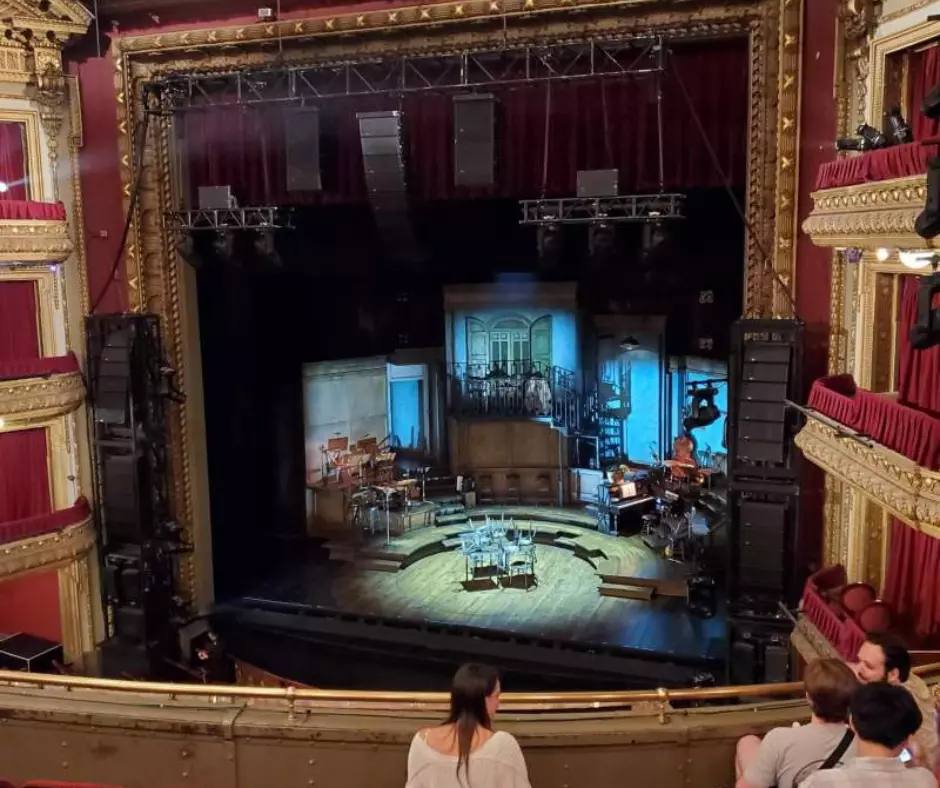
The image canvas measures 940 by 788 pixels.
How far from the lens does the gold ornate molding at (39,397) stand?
11.2m

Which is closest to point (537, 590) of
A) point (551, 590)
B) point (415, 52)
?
point (551, 590)

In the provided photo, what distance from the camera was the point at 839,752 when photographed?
324 cm

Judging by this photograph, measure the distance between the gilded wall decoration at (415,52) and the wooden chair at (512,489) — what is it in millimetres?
6538

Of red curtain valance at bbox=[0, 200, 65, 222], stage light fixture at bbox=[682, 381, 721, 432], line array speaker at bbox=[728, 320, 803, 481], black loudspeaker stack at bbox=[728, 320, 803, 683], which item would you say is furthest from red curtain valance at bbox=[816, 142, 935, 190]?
red curtain valance at bbox=[0, 200, 65, 222]

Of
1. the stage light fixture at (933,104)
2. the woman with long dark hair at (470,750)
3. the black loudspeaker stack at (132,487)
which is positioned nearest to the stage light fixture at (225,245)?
the black loudspeaker stack at (132,487)

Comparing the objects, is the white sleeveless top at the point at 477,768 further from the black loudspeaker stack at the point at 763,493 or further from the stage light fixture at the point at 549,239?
the stage light fixture at the point at 549,239

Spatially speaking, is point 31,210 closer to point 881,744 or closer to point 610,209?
point 610,209

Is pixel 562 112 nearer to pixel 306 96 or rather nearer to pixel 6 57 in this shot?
pixel 306 96

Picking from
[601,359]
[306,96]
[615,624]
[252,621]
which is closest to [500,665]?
[615,624]

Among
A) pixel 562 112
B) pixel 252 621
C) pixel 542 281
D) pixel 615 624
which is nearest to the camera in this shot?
pixel 562 112

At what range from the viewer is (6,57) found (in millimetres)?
11188

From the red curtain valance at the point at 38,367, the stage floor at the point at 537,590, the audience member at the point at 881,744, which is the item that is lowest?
the stage floor at the point at 537,590

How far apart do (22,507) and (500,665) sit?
6.49 m

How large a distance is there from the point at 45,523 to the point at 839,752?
10635 millimetres
